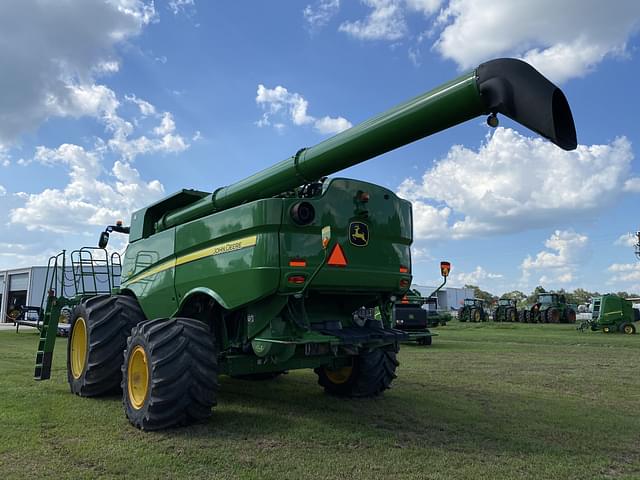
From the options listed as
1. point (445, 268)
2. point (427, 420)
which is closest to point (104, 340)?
point (427, 420)

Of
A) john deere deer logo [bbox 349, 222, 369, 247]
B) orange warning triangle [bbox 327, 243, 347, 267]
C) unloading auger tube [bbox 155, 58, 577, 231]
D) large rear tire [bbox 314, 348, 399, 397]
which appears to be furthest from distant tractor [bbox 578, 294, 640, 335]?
unloading auger tube [bbox 155, 58, 577, 231]

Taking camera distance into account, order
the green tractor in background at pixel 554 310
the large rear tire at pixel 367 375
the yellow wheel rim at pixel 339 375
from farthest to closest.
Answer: the green tractor in background at pixel 554 310 → the yellow wheel rim at pixel 339 375 → the large rear tire at pixel 367 375

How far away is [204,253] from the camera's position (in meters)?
5.92

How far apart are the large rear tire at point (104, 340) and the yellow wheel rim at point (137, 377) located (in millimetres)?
1157

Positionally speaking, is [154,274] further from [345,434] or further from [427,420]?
[427,420]

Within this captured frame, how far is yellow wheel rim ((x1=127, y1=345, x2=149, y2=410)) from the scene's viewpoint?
565 centimetres

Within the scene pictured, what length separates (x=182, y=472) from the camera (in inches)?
163

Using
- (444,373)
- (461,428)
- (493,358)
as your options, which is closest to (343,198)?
(461,428)

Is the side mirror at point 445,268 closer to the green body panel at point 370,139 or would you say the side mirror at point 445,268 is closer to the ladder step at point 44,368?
the green body panel at point 370,139

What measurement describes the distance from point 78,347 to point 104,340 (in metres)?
1.14

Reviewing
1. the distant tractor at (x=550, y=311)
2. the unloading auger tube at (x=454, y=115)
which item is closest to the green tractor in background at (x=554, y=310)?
the distant tractor at (x=550, y=311)

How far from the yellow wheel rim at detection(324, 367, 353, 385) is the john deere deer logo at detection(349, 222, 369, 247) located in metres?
2.16

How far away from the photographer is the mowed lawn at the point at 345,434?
423cm

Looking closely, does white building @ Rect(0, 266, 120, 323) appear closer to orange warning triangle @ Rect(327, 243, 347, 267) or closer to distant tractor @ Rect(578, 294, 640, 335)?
distant tractor @ Rect(578, 294, 640, 335)
